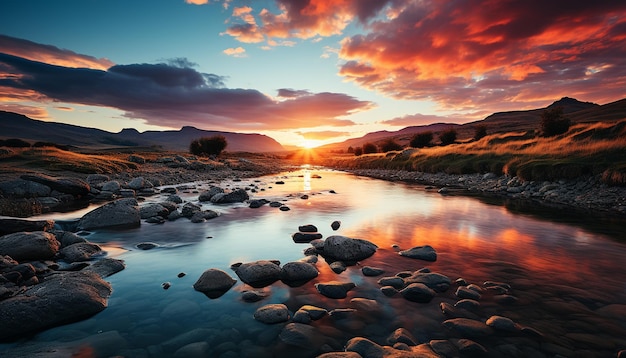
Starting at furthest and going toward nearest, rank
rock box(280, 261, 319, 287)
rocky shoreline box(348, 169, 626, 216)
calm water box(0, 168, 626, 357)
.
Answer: rocky shoreline box(348, 169, 626, 216) < rock box(280, 261, 319, 287) < calm water box(0, 168, 626, 357)

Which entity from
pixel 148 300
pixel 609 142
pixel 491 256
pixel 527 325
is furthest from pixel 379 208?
pixel 609 142

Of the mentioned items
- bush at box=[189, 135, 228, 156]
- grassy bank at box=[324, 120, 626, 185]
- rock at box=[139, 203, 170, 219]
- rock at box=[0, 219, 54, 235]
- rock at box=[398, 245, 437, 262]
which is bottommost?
rock at box=[398, 245, 437, 262]

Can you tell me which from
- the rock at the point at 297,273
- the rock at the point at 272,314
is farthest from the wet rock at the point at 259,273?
the rock at the point at 272,314

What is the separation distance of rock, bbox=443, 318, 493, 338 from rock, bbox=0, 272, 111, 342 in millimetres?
8177

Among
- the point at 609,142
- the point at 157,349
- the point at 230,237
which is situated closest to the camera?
the point at 157,349

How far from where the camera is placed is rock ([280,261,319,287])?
28.8 ft

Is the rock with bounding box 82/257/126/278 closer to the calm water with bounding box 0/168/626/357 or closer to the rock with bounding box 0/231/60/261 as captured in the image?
the calm water with bounding box 0/168/626/357

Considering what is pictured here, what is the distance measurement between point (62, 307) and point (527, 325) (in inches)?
405

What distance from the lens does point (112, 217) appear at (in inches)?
591

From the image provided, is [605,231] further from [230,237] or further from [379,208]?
[230,237]

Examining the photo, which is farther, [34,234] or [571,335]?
[34,234]

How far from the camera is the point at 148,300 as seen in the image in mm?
7520

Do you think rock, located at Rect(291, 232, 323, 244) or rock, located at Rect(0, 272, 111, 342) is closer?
rock, located at Rect(0, 272, 111, 342)

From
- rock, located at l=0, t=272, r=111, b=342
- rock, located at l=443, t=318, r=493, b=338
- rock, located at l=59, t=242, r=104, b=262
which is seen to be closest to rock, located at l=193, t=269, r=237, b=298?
rock, located at l=0, t=272, r=111, b=342
